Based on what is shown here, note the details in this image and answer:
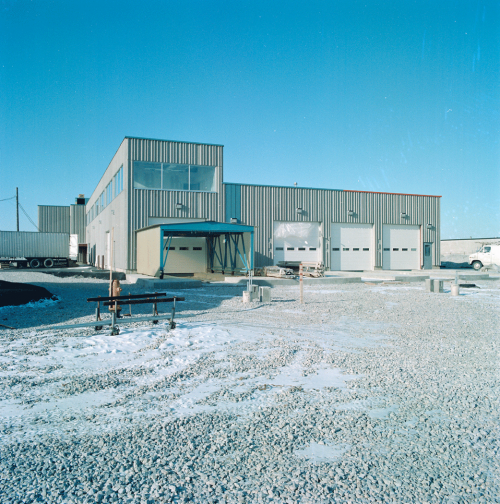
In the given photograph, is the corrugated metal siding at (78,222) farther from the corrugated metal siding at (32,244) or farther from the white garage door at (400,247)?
the white garage door at (400,247)

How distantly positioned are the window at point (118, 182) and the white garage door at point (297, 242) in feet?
31.2

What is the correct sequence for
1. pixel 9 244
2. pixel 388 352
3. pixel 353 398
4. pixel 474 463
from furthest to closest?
pixel 9 244 → pixel 388 352 → pixel 353 398 → pixel 474 463

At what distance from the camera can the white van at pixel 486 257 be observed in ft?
99.5

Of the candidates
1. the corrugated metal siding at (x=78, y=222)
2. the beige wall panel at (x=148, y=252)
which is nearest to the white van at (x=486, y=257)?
the beige wall panel at (x=148, y=252)

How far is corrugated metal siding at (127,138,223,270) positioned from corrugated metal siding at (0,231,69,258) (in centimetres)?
1563

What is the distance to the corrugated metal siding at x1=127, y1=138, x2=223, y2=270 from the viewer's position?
2264cm

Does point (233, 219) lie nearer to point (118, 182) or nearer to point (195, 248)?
point (195, 248)

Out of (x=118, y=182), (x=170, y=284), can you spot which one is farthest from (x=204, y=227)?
(x=118, y=182)

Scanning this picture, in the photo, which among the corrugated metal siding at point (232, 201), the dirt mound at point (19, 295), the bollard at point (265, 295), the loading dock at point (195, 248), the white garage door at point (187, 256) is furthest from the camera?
the corrugated metal siding at point (232, 201)

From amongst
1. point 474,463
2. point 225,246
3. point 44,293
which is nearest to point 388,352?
point 474,463

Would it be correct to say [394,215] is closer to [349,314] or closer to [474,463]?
[349,314]

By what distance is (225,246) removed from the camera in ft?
74.7

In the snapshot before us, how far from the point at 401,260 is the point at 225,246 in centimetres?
1371

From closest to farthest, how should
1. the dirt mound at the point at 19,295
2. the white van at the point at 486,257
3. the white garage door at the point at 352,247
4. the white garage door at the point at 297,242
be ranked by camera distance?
the dirt mound at the point at 19,295
the white garage door at the point at 297,242
the white garage door at the point at 352,247
the white van at the point at 486,257
